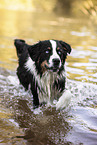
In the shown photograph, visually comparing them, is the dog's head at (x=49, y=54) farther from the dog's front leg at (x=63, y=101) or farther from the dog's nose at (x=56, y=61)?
the dog's front leg at (x=63, y=101)

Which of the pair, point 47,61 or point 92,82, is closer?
point 47,61

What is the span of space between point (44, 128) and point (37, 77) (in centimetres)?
122

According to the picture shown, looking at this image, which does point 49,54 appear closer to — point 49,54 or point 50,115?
point 49,54

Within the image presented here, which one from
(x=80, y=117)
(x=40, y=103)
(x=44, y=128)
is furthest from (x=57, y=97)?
(x=44, y=128)

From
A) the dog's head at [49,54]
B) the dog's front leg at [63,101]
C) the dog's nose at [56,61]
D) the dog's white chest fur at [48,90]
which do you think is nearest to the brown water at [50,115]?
the dog's front leg at [63,101]

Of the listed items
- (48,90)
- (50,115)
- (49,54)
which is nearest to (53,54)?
(49,54)

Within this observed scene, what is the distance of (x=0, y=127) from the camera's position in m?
4.15

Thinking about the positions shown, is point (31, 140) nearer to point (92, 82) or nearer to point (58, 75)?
point (58, 75)

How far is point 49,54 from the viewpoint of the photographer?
4.60m

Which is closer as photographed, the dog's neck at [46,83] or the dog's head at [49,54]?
the dog's head at [49,54]

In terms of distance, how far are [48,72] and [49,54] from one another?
488 millimetres

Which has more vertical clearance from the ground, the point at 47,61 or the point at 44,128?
the point at 47,61

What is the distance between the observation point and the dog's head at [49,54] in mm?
4496

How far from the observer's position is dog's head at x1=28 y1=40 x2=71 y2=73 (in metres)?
4.50
